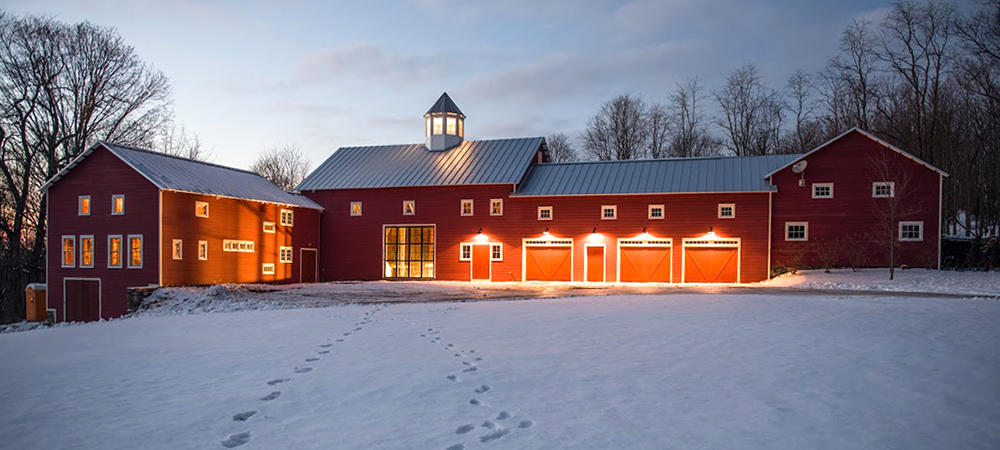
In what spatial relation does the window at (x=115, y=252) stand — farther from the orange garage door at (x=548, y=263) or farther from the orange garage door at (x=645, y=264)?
the orange garage door at (x=645, y=264)

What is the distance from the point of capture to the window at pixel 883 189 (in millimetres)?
27109

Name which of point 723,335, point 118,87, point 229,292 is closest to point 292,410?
point 723,335

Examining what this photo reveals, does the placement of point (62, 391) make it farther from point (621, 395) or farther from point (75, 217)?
point (75, 217)

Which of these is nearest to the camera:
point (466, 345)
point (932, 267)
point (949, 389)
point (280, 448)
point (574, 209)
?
point (280, 448)

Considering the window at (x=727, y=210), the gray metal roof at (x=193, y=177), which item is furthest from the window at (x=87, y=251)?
the window at (x=727, y=210)

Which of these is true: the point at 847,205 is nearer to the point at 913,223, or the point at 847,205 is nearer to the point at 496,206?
the point at 913,223

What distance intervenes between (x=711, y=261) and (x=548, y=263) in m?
7.51

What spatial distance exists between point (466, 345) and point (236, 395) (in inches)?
153

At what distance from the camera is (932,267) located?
86.7 feet

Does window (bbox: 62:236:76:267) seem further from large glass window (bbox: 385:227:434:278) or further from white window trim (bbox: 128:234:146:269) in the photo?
large glass window (bbox: 385:227:434:278)

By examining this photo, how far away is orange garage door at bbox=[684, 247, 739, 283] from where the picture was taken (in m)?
28.9

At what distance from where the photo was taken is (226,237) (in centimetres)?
2836

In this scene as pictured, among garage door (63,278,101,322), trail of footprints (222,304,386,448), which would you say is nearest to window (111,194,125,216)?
garage door (63,278,101,322)

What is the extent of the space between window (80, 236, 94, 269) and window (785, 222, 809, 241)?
1173 inches
